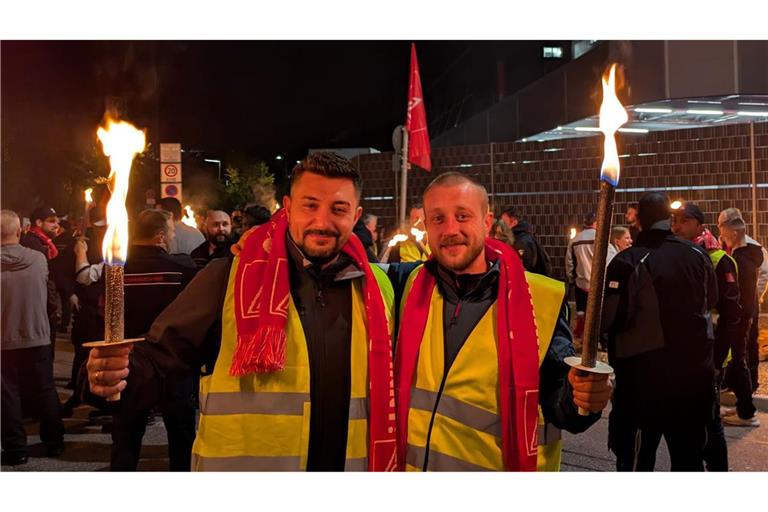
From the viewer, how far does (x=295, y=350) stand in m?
2.69

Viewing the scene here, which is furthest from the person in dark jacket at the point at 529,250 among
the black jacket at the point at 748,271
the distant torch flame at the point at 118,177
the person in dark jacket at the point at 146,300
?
the distant torch flame at the point at 118,177

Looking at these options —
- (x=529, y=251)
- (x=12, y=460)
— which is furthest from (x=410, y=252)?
(x=12, y=460)

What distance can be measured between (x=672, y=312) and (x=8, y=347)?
531 centimetres

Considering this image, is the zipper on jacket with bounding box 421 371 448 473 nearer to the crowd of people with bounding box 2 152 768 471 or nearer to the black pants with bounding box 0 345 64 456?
the crowd of people with bounding box 2 152 768 471

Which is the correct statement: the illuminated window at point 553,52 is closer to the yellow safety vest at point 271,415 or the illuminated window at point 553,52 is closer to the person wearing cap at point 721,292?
the person wearing cap at point 721,292

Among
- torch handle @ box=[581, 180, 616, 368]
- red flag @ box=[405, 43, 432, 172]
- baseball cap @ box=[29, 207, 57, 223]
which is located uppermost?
red flag @ box=[405, 43, 432, 172]

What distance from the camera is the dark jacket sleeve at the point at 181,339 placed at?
2668 mm

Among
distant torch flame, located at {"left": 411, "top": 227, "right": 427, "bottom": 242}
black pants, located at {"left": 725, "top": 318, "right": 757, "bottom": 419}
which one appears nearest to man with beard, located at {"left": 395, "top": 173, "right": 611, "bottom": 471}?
black pants, located at {"left": 725, "top": 318, "right": 757, "bottom": 419}

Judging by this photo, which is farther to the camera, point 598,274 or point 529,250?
point 529,250

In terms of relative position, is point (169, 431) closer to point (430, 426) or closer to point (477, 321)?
point (430, 426)

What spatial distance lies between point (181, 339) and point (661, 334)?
119 inches

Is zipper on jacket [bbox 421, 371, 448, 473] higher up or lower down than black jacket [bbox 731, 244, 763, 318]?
lower down

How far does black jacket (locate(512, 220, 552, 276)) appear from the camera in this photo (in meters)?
8.62

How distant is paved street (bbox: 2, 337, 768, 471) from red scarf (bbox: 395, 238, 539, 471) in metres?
3.35
